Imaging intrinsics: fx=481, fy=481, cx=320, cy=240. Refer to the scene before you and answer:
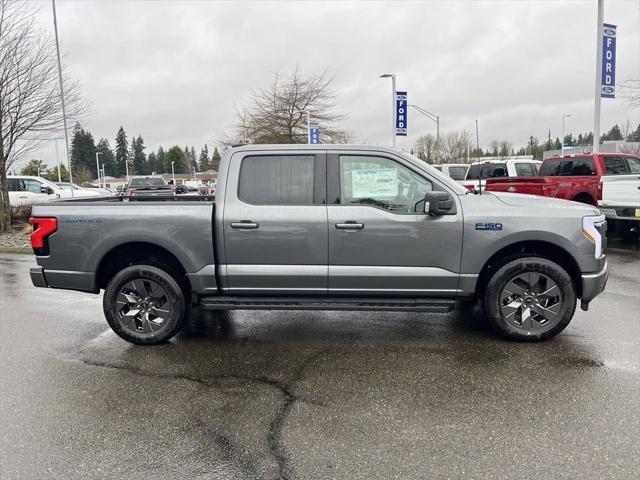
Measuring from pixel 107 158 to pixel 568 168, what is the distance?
4641 inches

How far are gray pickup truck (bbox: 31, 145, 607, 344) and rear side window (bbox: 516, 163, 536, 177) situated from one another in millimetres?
13812

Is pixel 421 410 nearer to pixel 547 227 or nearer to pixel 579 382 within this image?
pixel 579 382

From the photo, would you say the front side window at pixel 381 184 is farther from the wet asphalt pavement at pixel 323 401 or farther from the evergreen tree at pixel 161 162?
the evergreen tree at pixel 161 162

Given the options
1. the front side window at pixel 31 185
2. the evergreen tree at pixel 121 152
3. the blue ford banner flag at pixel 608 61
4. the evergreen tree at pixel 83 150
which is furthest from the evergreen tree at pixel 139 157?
the blue ford banner flag at pixel 608 61

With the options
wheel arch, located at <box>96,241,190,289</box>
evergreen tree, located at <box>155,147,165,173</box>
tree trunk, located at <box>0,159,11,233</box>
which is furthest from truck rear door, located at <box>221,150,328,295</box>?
evergreen tree, located at <box>155,147,165,173</box>

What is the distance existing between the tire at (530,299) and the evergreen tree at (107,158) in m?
120

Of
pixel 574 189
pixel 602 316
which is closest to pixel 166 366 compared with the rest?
pixel 602 316

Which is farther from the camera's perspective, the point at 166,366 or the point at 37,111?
the point at 37,111

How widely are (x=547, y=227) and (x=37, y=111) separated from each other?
15298 millimetres

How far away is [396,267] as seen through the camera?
4672 millimetres

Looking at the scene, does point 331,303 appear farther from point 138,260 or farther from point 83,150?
point 83,150

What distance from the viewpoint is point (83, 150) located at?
9906 cm

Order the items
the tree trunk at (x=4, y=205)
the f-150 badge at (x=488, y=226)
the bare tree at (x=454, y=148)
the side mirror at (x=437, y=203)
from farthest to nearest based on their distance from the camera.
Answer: the bare tree at (x=454, y=148) < the tree trunk at (x=4, y=205) < the f-150 badge at (x=488, y=226) < the side mirror at (x=437, y=203)

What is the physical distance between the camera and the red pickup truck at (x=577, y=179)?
12297 millimetres
